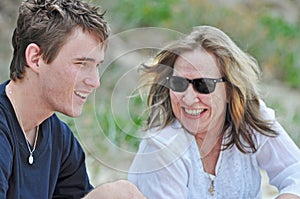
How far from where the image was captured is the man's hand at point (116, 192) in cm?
185

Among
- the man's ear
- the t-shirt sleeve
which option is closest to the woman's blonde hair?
the t-shirt sleeve

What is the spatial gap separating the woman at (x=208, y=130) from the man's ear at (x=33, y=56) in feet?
1.48

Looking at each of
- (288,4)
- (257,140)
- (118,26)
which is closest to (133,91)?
(257,140)

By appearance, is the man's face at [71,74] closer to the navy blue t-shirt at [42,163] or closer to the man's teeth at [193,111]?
the navy blue t-shirt at [42,163]

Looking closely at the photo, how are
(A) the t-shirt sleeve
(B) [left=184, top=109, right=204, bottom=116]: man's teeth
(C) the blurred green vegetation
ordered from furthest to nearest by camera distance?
(C) the blurred green vegetation
(B) [left=184, top=109, right=204, bottom=116]: man's teeth
(A) the t-shirt sleeve

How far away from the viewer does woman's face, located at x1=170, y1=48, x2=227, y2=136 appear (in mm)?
2123

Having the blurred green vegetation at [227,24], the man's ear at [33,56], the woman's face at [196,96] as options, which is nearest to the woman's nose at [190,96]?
the woman's face at [196,96]

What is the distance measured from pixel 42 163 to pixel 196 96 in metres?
0.52

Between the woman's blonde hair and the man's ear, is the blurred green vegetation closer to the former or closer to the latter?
the woman's blonde hair

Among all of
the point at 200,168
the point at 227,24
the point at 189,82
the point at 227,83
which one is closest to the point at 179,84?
the point at 189,82

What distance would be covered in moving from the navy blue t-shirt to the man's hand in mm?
147

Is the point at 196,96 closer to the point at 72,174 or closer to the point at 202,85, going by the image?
the point at 202,85

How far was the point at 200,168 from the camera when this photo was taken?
2209 mm

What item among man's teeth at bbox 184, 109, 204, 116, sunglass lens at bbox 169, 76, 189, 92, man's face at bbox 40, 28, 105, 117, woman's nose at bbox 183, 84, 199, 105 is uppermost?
man's face at bbox 40, 28, 105, 117
